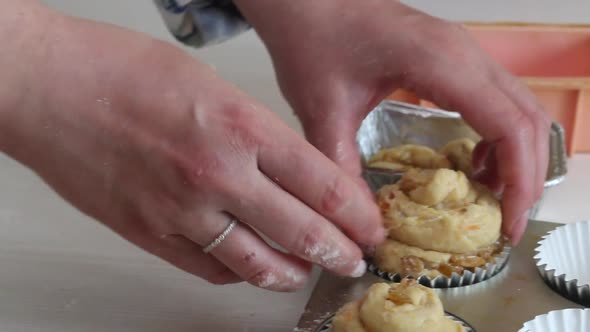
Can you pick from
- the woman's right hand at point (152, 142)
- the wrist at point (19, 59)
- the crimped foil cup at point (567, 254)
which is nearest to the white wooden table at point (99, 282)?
the crimped foil cup at point (567, 254)

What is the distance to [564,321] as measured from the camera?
897mm

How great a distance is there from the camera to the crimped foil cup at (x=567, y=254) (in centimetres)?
105

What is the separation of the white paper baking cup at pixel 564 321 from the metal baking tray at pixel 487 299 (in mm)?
40

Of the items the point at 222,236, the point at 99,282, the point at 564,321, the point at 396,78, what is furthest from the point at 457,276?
the point at 99,282

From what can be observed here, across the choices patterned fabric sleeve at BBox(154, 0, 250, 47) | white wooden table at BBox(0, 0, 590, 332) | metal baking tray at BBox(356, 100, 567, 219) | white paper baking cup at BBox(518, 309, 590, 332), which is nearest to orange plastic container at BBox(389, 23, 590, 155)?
metal baking tray at BBox(356, 100, 567, 219)

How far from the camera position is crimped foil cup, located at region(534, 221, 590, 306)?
1.05 m

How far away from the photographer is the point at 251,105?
0.70 meters

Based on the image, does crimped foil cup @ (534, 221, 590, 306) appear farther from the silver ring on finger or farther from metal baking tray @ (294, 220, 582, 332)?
the silver ring on finger

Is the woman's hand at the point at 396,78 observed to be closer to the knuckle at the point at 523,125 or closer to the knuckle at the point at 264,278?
the knuckle at the point at 523,125

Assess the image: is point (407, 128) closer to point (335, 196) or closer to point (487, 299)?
point (487, 299)

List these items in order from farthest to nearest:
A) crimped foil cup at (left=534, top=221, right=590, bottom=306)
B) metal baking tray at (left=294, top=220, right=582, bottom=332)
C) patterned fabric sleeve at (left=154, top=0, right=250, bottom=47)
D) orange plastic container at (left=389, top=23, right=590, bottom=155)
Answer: orange plastic container at (left=389, top=23, right=590, bottom=155)
patterned fabric sleeve at (left=154, top=0, right=250, bottom=47)
crimped foil cup at (left=534, top=221, right=590, bottom=306)
metal baking tray at (left=294, top=220, right=582, bottom=332)

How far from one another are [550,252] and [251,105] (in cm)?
57

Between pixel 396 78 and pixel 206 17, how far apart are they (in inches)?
16.7

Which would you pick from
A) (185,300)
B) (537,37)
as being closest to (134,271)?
(185,300)
